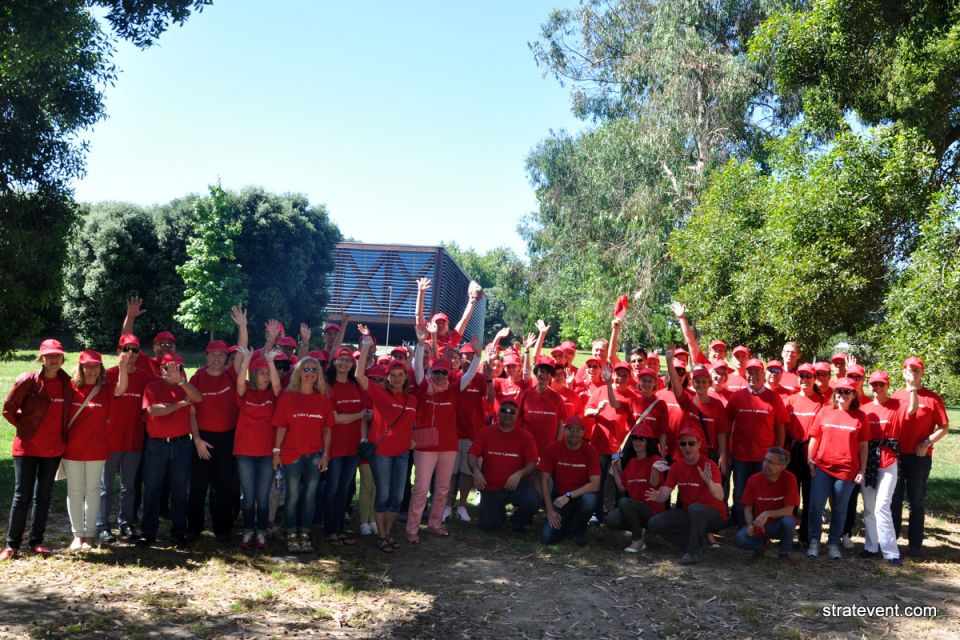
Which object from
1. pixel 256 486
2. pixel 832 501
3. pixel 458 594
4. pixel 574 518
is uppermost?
pixel 832 501

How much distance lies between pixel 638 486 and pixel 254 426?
3.93 metres

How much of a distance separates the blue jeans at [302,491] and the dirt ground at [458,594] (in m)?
0.33

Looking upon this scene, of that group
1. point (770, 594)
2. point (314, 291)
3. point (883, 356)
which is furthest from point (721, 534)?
point (314, 291)

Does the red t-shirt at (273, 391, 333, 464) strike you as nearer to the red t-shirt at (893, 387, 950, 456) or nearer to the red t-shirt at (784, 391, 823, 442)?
the red t-shirt at (784, 391, 823, 442)

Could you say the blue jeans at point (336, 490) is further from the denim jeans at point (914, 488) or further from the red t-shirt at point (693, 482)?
the denim jeans at point (914, 488)

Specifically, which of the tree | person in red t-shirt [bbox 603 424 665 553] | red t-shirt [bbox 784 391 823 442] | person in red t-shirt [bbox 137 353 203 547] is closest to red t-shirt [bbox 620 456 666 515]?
person in red t-shirt [bbox 603 424 665 553]

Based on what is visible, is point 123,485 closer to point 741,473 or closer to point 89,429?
point 89,429

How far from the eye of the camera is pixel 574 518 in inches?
318

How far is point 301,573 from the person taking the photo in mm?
6543

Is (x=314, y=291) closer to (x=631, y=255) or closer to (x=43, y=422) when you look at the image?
(x=631, y=255)

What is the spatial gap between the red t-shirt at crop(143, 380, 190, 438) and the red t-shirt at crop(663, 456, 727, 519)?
15.7 ft

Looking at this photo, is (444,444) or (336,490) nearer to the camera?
(336,490)

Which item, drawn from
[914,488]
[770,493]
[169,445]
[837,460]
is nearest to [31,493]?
[169,445]

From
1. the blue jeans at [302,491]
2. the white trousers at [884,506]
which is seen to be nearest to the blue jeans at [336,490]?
the blue jeans at [302,491]
